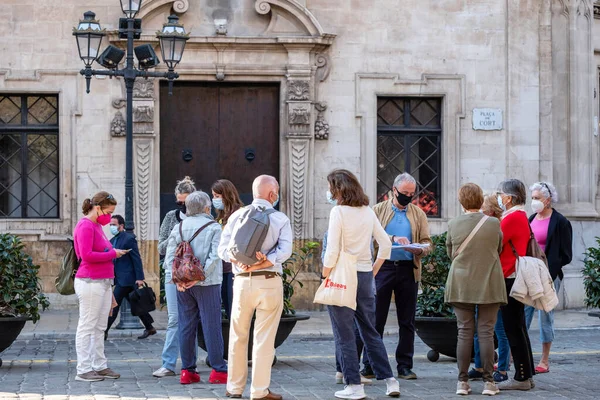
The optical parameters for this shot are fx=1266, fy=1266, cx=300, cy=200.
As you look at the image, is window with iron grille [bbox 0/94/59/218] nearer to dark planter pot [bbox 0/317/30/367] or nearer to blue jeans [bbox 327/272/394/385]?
dark planter pot [bbox 0/317/30/367]

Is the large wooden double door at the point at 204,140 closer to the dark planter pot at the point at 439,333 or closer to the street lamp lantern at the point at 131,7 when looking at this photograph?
the street lamp lantern at the point at 131,7

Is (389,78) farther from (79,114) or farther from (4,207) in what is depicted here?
(4,207)

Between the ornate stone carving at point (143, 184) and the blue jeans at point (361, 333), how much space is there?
941 centimetres

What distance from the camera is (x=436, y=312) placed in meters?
13.0

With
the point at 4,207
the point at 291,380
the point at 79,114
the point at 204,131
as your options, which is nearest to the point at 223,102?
the point at 204,131

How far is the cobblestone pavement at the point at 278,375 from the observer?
10703 millimetres

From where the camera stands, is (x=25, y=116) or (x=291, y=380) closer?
(x=291, y=380)

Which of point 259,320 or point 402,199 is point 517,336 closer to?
point 402,199

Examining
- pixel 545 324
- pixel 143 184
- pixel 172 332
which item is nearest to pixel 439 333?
pixel 545 324

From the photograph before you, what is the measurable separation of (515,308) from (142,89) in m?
9.94

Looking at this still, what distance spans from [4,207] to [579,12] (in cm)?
991

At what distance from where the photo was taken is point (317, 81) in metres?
20.1

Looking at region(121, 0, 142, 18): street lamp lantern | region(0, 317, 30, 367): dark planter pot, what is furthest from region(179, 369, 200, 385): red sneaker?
region(121, 0, 142, 18): street lamp lantern

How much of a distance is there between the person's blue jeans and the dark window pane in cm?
929
